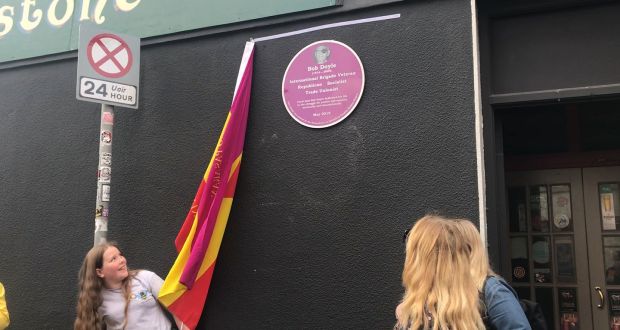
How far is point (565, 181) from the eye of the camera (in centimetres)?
541

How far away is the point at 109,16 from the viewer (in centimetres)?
561

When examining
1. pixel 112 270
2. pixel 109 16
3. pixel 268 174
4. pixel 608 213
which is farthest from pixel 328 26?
pixel 608 213

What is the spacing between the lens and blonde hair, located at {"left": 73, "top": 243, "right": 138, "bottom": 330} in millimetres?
3762

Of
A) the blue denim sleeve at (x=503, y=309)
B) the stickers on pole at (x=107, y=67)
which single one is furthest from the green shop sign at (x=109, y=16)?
the blue denim sleeve at (x=503, y=309)

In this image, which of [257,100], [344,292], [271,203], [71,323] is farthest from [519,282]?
[71,323]

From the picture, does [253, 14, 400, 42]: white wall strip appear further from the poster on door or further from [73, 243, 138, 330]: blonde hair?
the poster on door

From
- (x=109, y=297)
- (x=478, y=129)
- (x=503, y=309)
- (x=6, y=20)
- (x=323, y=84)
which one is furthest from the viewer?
(x=6, y=20)

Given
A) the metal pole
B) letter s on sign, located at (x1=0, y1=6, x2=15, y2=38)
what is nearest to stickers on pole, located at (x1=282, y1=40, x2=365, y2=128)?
the metal pole

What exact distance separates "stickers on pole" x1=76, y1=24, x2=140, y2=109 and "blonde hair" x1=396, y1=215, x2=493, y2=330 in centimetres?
306

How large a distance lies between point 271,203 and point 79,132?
2.29 meters

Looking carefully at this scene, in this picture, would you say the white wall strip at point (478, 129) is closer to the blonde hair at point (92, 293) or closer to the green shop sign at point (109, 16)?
the green shop sign at point (109, 16)

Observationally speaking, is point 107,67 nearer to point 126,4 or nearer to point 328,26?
point 126,4

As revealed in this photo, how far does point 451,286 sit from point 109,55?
3.54m

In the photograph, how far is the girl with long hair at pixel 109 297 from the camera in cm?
380
